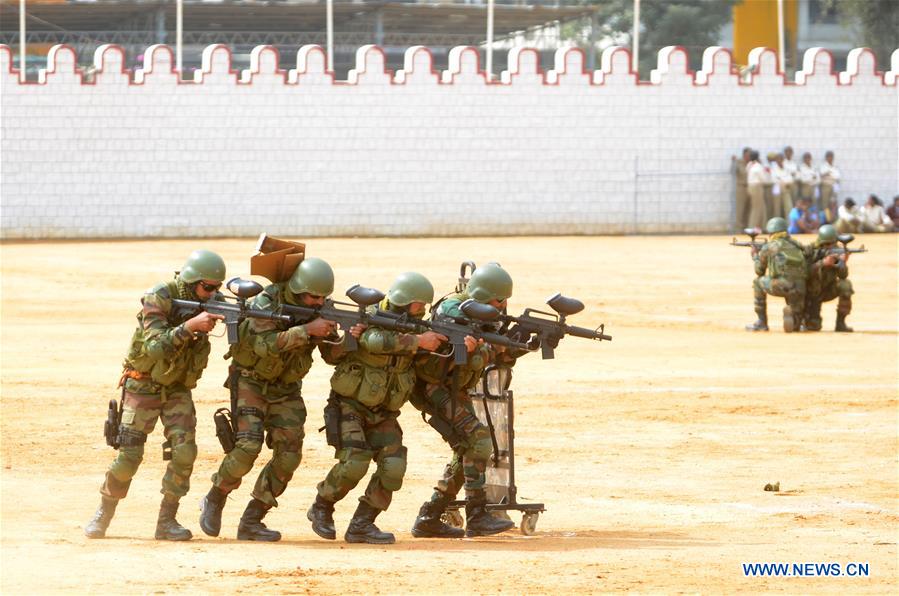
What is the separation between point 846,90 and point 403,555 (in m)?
29.5

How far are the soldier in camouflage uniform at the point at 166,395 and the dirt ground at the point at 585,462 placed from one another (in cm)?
28

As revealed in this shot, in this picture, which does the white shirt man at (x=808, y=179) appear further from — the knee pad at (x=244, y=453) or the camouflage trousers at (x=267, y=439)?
the knee pad at (x=244, y=453)

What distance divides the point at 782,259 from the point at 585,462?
28.7 feet

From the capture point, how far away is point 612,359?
19.7 metres

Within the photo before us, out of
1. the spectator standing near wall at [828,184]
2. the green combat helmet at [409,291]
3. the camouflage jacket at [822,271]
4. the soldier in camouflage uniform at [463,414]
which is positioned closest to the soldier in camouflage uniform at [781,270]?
the camouflage jacket at [822,271]

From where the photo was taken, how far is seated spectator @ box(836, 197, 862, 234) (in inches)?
1417

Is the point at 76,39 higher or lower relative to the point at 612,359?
higher

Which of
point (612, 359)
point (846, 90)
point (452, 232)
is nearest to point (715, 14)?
point (846, 90)

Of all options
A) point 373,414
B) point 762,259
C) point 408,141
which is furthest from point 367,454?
point 408,141

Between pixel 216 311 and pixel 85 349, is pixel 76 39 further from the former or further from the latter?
pixel 216 311

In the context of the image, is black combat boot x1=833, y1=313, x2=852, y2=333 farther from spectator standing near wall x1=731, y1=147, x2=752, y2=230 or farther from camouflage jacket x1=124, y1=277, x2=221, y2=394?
spectator standing near wall x1=731, y1=147, x2=752, y2=230

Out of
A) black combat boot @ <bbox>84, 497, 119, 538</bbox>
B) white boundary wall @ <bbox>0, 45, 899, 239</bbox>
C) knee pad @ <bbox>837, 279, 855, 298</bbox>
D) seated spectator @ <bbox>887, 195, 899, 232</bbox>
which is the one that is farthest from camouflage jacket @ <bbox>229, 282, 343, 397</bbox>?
seated spectator @ <bbox>887, 195, 899, 232</bbox>

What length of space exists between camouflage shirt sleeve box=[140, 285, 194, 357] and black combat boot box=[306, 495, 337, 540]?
1262mm

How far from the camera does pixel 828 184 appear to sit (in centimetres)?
3675
